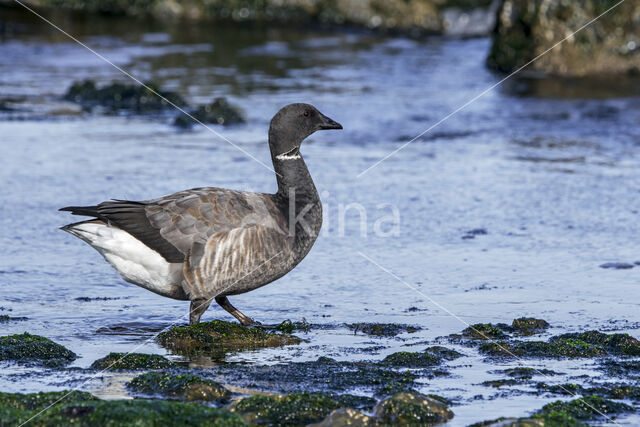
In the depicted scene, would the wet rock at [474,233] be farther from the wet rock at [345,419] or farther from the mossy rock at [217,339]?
the wet rock at [345,419]

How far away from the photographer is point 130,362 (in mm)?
6000

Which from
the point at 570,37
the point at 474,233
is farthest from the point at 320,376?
the point at 570,37

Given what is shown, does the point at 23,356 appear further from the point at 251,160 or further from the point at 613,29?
the point at 613,29

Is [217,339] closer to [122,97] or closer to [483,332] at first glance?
[483,332]

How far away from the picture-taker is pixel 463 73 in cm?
1930

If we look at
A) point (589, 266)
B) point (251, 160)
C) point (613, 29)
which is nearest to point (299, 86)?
point (251, 160)

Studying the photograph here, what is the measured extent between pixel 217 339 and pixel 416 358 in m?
1.59

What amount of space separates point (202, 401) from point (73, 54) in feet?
57.6

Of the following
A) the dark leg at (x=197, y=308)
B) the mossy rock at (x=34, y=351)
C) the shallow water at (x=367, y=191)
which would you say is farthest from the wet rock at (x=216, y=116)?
the mossy rock at (x=34, y=351)

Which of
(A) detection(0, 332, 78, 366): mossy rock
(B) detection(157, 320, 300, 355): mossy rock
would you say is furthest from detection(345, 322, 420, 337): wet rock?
(A) detection(0, 332, 78, 366): mossy rock

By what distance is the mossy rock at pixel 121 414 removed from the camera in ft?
15.6

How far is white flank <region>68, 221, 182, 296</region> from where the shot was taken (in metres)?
6.93

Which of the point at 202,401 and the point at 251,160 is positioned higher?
the point at 251,160

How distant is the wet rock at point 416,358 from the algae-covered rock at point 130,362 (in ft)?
Result: 4.97
